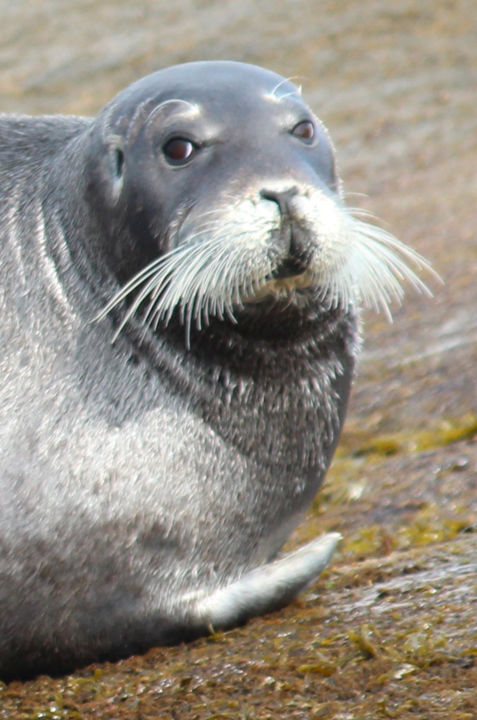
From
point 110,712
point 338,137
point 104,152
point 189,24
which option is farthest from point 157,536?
point 189,24

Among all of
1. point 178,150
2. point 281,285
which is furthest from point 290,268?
point 178,150

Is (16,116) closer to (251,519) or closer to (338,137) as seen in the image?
(251,519)

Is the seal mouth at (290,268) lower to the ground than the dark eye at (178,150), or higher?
lower

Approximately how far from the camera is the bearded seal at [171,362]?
16.3 feet

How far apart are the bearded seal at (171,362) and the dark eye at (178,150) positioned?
1cm

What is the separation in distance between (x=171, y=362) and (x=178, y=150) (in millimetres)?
820

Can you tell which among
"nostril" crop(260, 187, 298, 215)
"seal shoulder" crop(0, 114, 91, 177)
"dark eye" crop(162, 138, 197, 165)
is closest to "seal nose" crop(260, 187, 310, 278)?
"nostril" crop(260, 187, 298, 215)

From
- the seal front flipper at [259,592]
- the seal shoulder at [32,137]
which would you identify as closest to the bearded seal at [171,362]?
the seal front flipper at [259,592]

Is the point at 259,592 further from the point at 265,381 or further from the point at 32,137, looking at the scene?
the point at 32,137

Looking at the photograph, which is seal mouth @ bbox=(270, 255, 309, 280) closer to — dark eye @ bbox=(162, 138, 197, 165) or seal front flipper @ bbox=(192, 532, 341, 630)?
dark eye @ bbox=(162, 138, 197, 165)

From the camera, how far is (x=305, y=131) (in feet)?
17.3

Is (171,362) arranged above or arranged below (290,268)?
below

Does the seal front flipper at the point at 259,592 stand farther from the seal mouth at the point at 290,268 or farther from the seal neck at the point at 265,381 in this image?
the seal mouth at the point at 290,268

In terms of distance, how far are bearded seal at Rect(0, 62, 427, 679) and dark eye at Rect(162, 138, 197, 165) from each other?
0.01m
